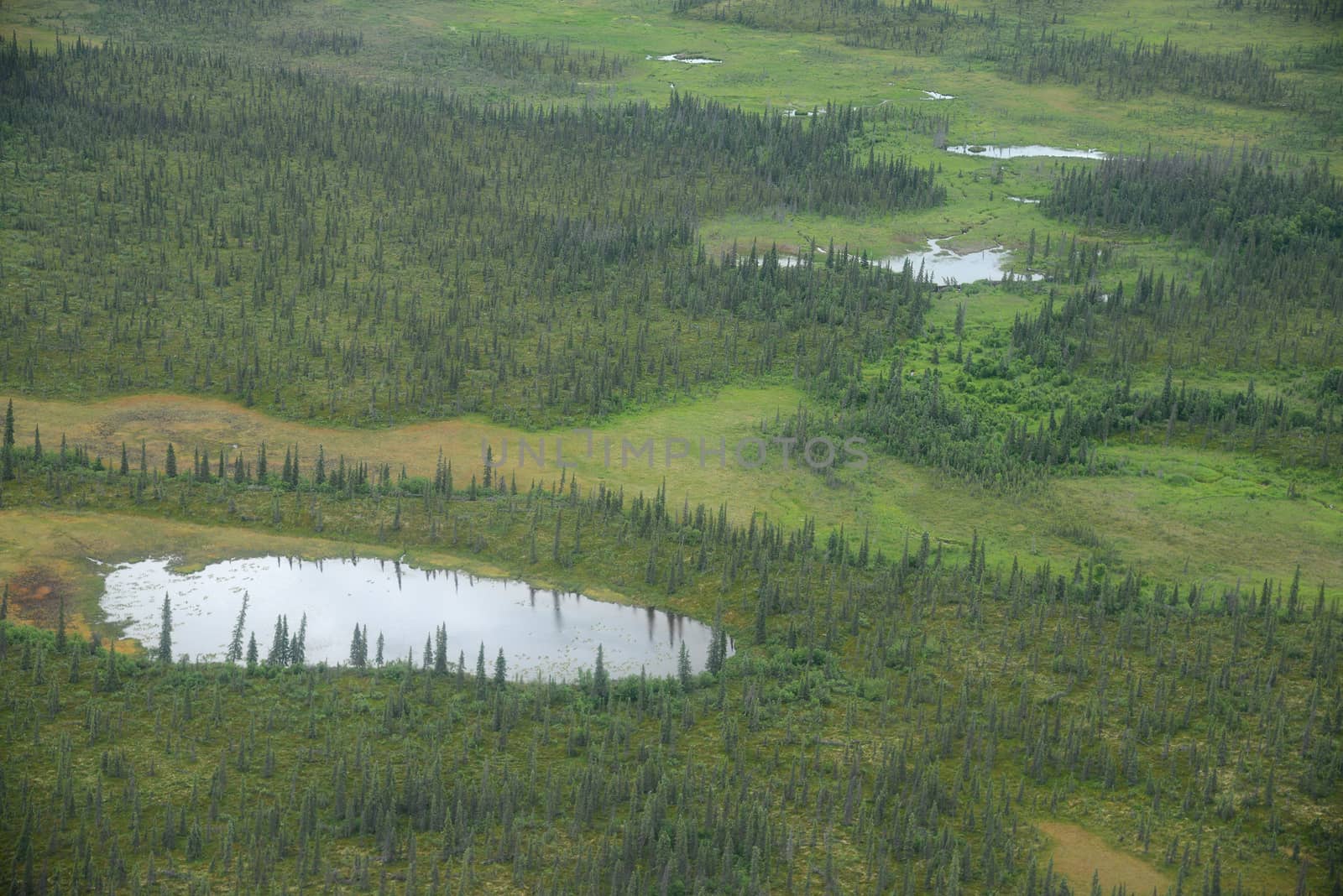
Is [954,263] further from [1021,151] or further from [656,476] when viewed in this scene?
[656,476]

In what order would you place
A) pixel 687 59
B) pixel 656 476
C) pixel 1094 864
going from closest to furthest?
pixel 1094 864, pixel 656 476, pixel 687 59

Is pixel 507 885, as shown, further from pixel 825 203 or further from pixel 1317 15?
pixel 1317 15

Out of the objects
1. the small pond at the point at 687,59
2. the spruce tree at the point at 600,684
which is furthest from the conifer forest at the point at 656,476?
the small pond at the point at 687,59

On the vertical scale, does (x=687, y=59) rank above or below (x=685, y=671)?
above

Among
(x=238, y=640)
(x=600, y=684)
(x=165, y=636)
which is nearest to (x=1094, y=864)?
(x=600, y=684)

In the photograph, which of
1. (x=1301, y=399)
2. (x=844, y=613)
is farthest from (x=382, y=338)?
(x=1301, y=399)

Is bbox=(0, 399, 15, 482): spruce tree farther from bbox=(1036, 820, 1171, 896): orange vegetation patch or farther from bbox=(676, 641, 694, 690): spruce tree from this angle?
bbox=(1036, 820, 1171, 896): orange vegetation patch

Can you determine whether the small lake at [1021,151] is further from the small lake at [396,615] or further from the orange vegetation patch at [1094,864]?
the orange vegetation patch at [1094,864]
